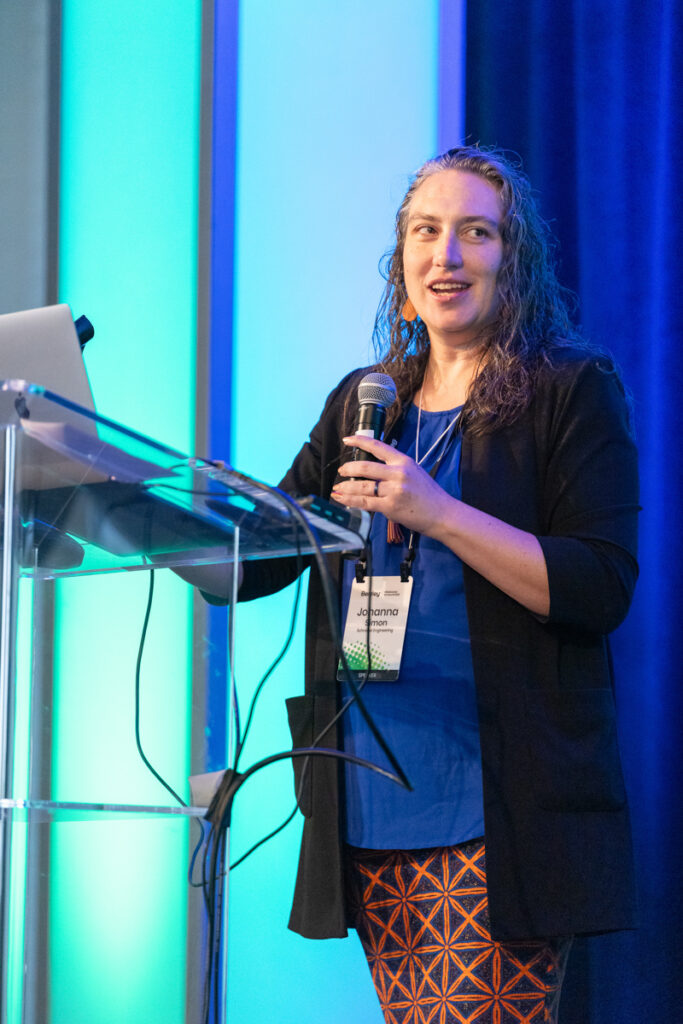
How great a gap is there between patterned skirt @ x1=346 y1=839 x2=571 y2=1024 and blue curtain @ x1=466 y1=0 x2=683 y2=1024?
65 cm

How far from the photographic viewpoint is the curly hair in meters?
1.58

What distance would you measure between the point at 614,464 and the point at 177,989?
84cm

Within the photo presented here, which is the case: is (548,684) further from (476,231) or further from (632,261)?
(632,261)

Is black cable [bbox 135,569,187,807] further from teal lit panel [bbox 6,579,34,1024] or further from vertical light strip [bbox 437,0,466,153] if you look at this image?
vertical light strip [bbox 437,0,466,153]

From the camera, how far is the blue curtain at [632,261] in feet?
6.50

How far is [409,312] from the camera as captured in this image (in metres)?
1.88

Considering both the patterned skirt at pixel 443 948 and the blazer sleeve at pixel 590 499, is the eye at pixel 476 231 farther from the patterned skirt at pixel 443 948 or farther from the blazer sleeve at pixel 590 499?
the patterned skirt at pixel 443 948

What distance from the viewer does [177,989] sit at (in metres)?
1.14

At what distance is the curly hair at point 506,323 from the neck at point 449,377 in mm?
20

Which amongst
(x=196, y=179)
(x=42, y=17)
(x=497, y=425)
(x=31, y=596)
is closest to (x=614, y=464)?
(x=497, y=425)

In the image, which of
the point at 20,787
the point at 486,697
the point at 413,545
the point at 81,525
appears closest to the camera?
the point at 20,787

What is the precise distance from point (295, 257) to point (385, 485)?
1372 mm

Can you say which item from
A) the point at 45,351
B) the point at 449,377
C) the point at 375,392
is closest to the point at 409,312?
the point at 449,377

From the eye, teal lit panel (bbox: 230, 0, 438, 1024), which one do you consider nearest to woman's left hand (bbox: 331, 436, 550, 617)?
the eye
